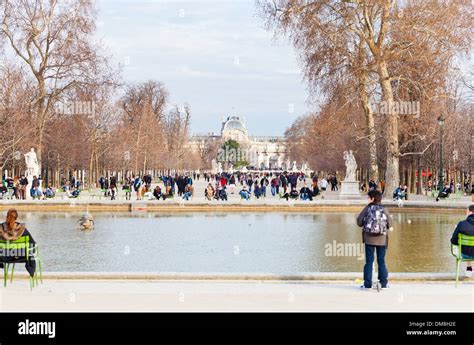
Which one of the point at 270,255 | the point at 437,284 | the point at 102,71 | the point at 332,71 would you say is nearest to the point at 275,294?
the point at 437,284

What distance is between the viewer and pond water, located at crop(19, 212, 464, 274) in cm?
1627

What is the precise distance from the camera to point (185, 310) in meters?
10.4

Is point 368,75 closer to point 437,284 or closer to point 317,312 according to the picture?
point 437,284

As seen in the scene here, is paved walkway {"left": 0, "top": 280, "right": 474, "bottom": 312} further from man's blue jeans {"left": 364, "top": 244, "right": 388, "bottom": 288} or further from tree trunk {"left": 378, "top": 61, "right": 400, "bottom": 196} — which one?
tree trunk {"left": 378, "top": 61, "right": 400, "bottom": 196}

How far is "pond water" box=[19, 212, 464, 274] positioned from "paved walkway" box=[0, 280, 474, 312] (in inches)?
118

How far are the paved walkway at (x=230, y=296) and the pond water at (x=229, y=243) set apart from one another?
3009 mm

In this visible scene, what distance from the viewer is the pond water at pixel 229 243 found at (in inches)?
640

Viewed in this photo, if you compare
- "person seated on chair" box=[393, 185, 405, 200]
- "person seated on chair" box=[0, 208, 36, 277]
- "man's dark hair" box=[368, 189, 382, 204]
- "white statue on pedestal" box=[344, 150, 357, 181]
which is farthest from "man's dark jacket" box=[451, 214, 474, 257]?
"white statue on pedestal" box=[344, 150, 357, 181]

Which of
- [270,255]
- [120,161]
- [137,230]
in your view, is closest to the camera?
[270,255]

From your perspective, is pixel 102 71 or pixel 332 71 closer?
pixel 332 71

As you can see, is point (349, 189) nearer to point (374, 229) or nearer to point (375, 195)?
point (375, 195)

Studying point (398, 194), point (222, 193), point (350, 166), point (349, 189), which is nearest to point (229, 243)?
point (398, 194)

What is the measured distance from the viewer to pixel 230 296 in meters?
11.4
